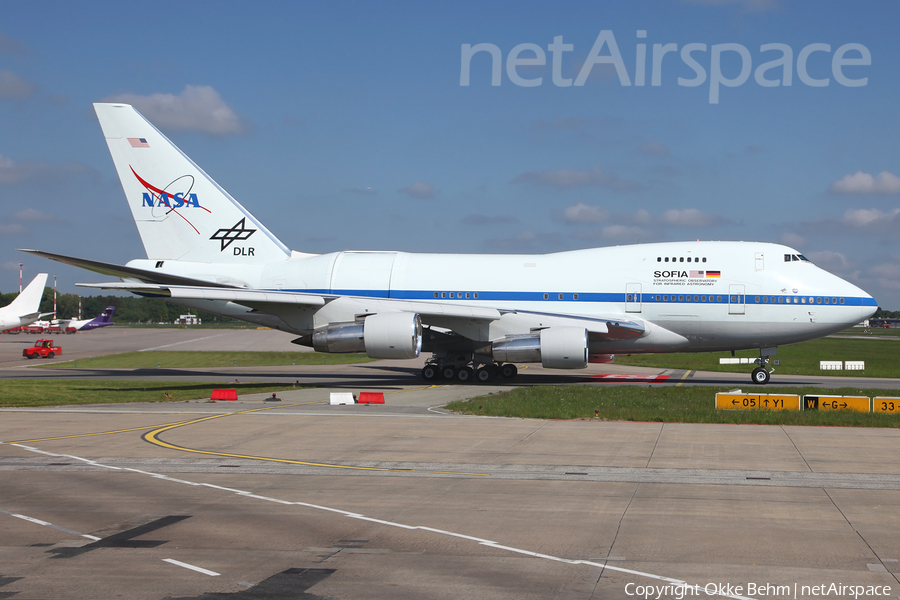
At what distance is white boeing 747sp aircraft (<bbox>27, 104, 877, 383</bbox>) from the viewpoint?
30.9 m

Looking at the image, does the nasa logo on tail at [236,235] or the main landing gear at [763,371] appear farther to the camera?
the nasa logo on tail at [236,235]

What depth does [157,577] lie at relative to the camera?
7969 mm

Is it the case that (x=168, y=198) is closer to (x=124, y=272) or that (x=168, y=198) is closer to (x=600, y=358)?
(x=124, y=272)

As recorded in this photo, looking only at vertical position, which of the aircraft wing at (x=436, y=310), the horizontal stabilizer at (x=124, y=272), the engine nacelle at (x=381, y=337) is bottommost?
the engine nacelle at (x=381, y=337)

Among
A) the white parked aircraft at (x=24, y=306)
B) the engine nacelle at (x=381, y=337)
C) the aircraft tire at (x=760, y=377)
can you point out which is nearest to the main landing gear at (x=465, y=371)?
the engine nacelle at (x=381, y=337)

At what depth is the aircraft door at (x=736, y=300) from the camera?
3192 cm

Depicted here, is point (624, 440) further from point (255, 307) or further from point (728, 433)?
point (255, 307)

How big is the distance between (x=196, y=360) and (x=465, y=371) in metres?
24.8

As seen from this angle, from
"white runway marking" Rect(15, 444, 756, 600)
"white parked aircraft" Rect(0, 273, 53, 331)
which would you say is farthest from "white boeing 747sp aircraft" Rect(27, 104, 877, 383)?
"white parked aircraft" Rect(0, 273, 53, 331)

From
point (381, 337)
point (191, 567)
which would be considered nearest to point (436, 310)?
point (381, 337)

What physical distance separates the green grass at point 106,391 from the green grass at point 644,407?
10927 millimetres

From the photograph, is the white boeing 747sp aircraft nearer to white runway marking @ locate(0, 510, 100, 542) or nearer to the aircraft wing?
the aircraft wing

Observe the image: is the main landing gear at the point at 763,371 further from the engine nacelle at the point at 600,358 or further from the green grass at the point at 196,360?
the green grass at the point at 196,360

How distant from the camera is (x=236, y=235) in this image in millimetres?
35250
